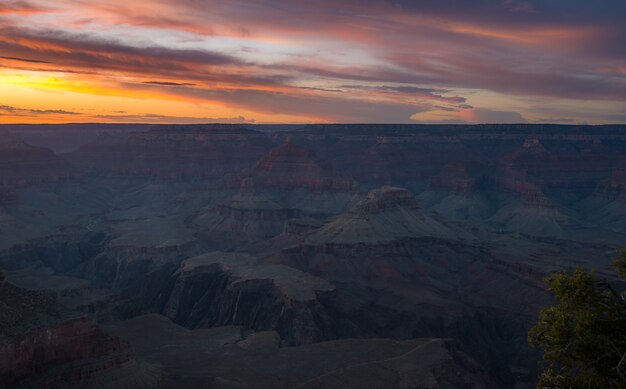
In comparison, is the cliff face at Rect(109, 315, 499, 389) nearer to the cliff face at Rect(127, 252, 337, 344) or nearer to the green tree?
the cliff face at Rect(127, 252, 337, 344)

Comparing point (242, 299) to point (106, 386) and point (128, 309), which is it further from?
point (106, 386)

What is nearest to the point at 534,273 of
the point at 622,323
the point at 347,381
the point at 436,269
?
the point at 436,269

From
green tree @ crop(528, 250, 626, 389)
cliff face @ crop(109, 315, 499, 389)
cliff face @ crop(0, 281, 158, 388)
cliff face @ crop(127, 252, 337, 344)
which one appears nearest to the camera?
green tree @ crop(528, 250, 626, 389)

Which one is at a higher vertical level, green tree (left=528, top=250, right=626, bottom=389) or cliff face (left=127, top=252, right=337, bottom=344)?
green tree (left=528, top=250, right=626, bottom=389)

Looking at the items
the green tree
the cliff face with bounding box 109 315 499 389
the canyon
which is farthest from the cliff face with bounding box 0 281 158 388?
the green tree

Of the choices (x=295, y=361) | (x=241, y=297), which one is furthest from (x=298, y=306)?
(x=295, y=361)

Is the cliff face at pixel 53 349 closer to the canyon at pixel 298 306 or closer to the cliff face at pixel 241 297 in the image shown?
the canyon at pixel 298 306
